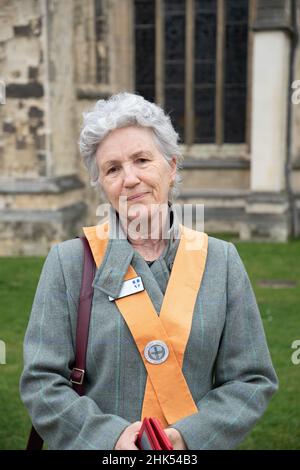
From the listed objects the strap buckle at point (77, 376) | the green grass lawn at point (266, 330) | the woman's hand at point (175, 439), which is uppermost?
the strap buckle at point (77, 376)

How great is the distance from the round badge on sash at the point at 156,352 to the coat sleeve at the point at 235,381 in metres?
0.18

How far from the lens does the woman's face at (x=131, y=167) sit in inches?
70.7

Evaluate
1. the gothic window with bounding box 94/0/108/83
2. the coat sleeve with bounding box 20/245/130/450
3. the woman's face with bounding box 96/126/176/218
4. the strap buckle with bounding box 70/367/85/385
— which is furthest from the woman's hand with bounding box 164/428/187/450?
the gothic window with bounding box 94/0/108/83

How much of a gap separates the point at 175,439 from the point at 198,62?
1126 cm

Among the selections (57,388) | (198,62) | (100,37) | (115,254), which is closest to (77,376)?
(57,388)

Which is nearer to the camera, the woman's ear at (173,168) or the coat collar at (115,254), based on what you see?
the coat collar at (115,254)

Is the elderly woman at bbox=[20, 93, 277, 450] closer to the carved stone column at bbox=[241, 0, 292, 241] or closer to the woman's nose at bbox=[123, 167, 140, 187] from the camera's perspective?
the woman's nose at bbox=[123, 167, 140, 187]

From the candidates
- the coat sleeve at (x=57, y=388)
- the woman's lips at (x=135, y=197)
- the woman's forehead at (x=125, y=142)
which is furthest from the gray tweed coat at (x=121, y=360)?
the woman's forehead at (x=125, y=142)

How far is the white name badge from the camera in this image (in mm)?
1766

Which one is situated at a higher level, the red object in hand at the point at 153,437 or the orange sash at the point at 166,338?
the orange sash at the point at 166,338

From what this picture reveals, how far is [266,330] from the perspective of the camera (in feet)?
18.9

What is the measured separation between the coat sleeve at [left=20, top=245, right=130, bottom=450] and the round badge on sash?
0.58 feet

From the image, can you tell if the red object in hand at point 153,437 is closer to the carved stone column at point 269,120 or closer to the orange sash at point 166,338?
the orange sash at point 166,338

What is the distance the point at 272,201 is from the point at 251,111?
1.90 m
